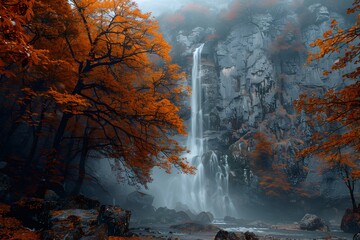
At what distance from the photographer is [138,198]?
2612 centimetres

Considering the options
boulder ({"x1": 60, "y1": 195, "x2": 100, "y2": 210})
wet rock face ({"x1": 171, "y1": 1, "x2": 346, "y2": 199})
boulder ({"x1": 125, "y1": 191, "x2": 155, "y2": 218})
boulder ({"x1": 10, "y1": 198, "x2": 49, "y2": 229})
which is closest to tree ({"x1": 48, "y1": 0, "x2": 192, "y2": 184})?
boulder ({"x1": 60, "y1": 195, "x2": 100, "y2": 210})

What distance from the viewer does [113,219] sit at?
8.16 m

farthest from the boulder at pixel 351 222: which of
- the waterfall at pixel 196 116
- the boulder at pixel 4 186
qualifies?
the boulder at pixel 4 186

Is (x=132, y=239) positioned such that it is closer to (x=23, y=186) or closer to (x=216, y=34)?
(x=23, y=186)

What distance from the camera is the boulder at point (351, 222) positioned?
16.8 meters

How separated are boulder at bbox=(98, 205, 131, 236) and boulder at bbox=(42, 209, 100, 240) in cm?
28

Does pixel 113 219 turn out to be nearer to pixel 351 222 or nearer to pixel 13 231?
pixel 13 231

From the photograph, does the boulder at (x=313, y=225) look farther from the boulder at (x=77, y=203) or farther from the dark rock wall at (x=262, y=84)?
the boulder at (x=77, y=203)

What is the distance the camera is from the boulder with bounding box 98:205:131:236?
313 inches

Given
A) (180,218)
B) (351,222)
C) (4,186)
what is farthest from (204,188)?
(4,186)

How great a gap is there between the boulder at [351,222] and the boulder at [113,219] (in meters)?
17.1

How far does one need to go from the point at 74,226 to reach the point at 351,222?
19.7m

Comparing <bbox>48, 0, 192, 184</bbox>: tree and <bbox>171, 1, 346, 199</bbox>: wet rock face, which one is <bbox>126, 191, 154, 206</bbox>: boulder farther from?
<bbox>48, 0, 192, 184</bbox>: tree

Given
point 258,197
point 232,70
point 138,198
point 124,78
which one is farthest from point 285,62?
point 124,78
